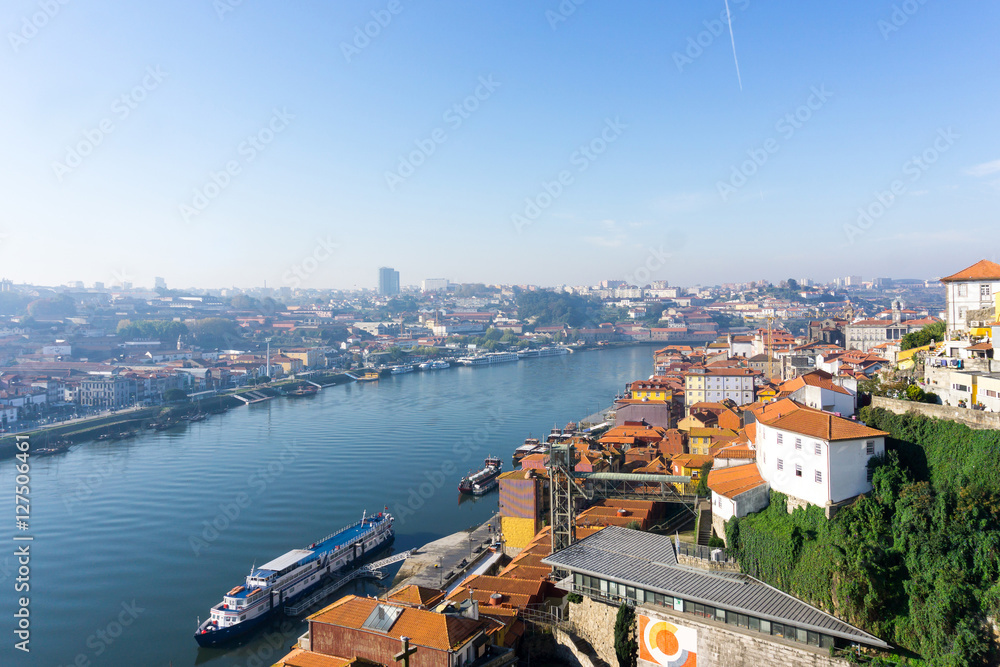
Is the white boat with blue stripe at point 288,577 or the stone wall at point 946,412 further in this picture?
the white boat with blue stripe at point 288,577

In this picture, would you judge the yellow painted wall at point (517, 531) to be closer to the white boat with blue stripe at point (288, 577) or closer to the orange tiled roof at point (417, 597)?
the white boat with blue stripe at point (288, 577)

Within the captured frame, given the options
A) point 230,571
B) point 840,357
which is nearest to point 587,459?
point 230,571

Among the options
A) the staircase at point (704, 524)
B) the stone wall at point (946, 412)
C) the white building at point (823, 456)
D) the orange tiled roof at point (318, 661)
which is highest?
the stone wall at point (946, 412)

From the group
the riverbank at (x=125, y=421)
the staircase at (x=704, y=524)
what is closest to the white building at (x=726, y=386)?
the staircase at (x=704, y=524)

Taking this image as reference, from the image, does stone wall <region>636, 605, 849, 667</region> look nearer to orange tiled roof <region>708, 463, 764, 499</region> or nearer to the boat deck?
orange tiled roof <region>708, 463, 764, 499</region>

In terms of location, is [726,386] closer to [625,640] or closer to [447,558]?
[447,558]

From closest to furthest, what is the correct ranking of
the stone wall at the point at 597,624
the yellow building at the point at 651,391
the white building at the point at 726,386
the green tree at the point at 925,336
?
the stone wall at the point at 597,624 < the green tree at the point at 925,336 < the white building at the point at 726,386 < the yellow building at the point at 651,391

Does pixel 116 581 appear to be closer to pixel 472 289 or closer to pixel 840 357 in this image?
pixel 840 357
